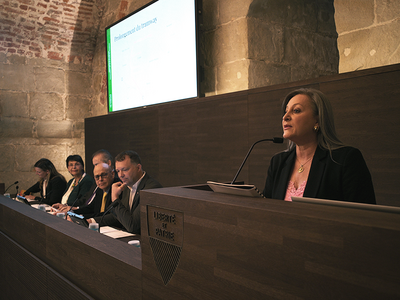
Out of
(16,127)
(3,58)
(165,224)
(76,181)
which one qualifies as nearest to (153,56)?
(76,181)

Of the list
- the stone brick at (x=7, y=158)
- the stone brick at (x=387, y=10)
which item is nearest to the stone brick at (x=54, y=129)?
the stone brick at (x=7, y=158)

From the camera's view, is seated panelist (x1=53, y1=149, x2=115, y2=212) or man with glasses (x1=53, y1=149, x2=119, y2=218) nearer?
man with glasses (x1=53, y1=149, x2=119, y2=218)

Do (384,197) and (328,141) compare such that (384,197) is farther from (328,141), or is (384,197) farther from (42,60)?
(42,60)

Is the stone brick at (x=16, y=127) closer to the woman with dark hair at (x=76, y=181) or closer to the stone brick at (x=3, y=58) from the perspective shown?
the stone brick at (x=3, y=58)

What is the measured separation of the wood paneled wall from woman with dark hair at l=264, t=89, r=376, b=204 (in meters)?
0.79

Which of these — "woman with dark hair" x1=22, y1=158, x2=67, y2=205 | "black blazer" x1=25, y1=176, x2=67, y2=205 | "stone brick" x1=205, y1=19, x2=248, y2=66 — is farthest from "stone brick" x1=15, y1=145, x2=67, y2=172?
"stone brick" x1=205, y1=19, x2=248, y2=66

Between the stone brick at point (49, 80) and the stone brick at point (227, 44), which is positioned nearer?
the stone brick at point (227, 44)

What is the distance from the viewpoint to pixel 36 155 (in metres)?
6.89

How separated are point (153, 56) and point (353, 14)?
2.86m

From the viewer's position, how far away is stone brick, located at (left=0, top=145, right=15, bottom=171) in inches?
259

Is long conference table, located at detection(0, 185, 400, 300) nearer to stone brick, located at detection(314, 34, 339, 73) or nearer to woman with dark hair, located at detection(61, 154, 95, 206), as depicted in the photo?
woman with dark hair, located at detection(61, 154, 95, 206)

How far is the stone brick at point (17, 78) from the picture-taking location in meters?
6.54

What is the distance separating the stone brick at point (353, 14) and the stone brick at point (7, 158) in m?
5.87

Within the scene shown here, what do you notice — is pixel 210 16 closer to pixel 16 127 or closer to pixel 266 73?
pixel 266 73
